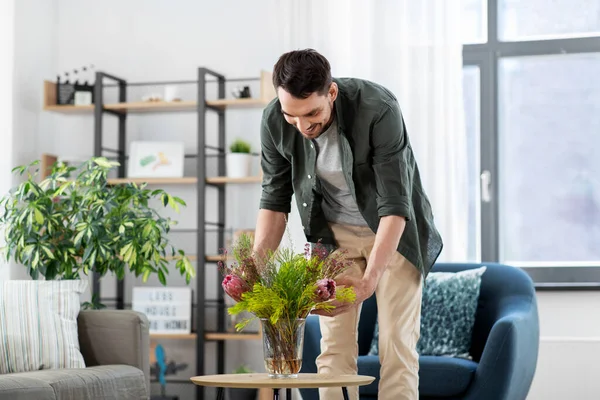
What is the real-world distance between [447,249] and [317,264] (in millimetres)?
2521

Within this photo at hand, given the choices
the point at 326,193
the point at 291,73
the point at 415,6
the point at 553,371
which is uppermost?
the point at 415,6

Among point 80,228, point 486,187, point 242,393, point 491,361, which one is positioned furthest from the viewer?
point 486,187

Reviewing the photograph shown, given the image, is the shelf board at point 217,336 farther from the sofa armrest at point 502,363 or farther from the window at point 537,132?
the sofa armrest at point 502,363

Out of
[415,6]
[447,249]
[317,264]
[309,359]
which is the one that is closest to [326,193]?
[317,264]

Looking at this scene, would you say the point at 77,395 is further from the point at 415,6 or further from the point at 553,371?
the point at 415,6

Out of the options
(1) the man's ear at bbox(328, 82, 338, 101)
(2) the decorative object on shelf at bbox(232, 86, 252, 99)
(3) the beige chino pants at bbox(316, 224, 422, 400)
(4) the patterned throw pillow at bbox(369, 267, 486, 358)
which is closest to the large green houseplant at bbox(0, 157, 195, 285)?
(2) the decorative object on shelf at bbox(232, 86, 252, 99)

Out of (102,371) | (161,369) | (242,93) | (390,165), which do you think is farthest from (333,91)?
(161,369)

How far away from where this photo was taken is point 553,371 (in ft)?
14.4

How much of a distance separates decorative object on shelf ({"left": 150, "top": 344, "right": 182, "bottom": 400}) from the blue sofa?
1.31m

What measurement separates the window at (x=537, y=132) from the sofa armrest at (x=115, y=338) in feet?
6.55

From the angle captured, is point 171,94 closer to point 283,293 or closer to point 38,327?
point 38,327

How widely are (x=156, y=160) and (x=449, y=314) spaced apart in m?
1.92

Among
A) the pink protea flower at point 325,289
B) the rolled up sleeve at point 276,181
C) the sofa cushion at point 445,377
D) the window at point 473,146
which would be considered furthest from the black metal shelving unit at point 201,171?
the pink protea flower at point 325,289

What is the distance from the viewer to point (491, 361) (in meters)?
3.27
